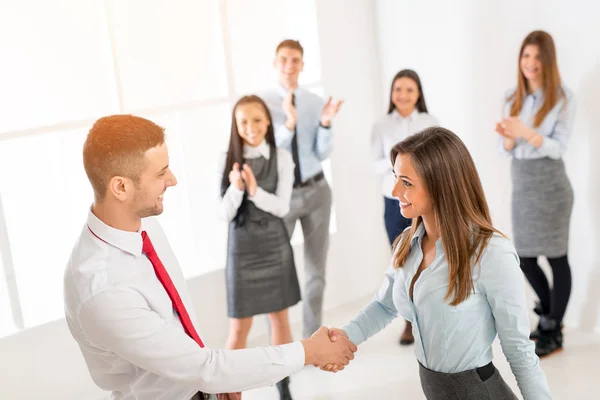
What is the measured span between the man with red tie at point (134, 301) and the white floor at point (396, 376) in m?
1.75

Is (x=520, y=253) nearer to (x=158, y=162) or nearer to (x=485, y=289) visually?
(x=485, y=289)

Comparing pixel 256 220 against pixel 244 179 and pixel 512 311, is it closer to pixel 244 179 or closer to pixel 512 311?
pixel 244 179

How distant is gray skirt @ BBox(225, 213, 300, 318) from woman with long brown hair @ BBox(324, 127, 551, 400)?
159cm

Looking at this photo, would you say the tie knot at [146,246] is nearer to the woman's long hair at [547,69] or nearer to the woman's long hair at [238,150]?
the woman's long hair at [238,150]

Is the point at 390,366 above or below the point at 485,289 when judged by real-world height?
below

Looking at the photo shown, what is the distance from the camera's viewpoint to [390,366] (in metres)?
4.07

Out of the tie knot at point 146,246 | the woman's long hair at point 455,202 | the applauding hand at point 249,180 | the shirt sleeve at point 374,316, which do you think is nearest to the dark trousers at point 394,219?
the applauding hand at point 249,180

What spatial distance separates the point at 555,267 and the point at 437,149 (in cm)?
225

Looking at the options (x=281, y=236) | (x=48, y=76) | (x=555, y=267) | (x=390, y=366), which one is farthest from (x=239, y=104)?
(x=555, y=267)

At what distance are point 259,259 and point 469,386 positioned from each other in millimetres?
1807

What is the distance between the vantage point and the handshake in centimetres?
227

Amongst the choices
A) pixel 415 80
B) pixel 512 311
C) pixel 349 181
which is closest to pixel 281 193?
pixel 415 80

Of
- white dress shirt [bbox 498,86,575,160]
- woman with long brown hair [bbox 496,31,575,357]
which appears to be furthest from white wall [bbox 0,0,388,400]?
white dress shirt [bbox 498,86,575,160]

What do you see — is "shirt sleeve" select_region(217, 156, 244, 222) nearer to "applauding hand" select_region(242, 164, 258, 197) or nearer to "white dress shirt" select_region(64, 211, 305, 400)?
"applauding hand" select_region(242, 164, 258, 197)
